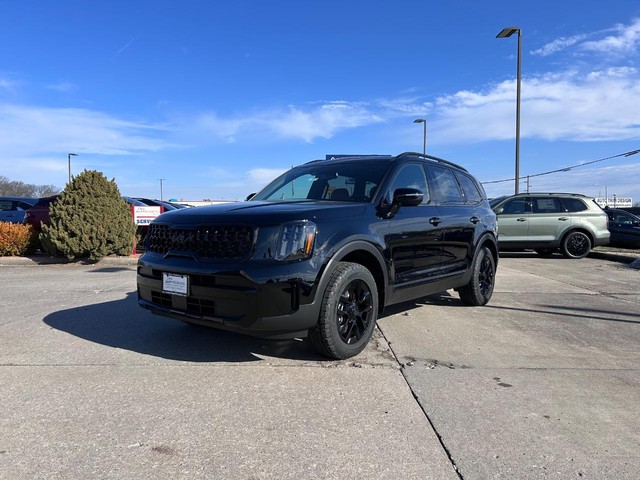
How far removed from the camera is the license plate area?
369cm

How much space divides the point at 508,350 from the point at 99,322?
429 centimetres

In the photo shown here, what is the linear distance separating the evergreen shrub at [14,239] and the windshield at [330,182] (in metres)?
8.28

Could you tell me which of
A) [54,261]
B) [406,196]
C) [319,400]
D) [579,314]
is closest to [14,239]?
[54,261]

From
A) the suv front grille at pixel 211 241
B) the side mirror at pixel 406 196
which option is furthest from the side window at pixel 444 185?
the suv front grille at pixel 211 241

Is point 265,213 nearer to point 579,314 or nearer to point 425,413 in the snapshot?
point 425,413

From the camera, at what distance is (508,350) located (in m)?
4.41

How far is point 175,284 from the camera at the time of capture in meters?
3.76

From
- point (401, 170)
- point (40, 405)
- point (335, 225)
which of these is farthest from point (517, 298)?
point (40, 405)

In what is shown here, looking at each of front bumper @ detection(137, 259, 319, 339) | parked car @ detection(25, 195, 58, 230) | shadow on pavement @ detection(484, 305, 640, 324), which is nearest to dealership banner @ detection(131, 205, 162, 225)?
parked car @ detection(25, 195, 58, 230)

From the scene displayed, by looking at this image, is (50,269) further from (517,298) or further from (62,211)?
(517,298)

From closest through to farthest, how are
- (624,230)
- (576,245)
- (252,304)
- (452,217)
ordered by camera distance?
(252,304), (452,217), (576,245), (624,230)

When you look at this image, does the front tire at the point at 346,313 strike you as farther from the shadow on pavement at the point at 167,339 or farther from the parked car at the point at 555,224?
the parked car at the point at 555,224

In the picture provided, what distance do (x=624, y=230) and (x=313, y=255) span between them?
14940 millimetres

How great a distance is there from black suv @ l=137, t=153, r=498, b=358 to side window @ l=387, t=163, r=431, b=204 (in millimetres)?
12
